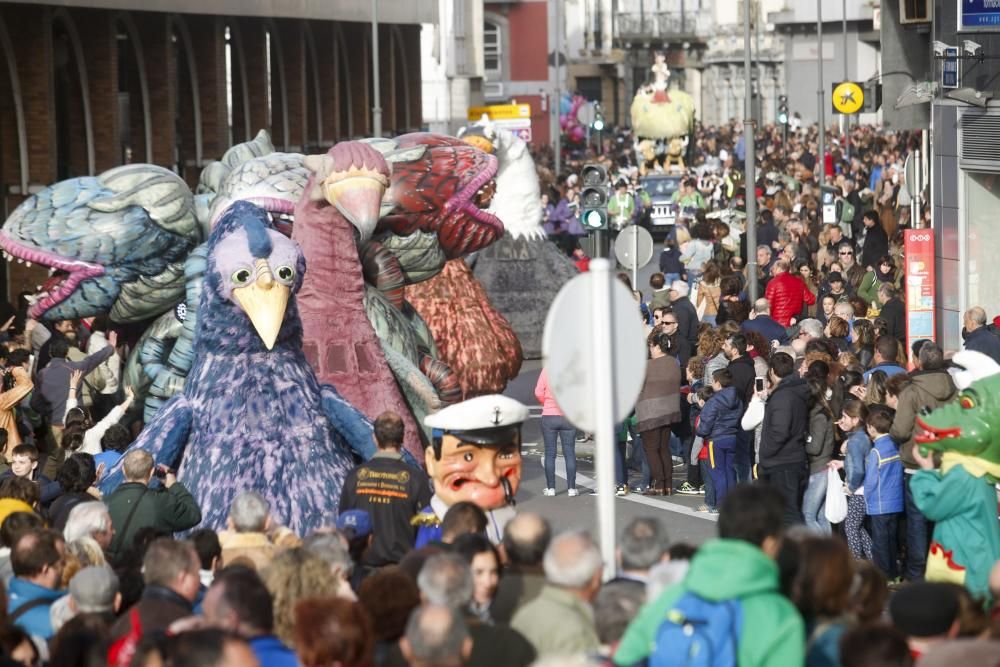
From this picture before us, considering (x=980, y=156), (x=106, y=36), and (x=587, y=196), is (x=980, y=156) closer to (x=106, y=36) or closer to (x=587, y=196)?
(x=587, y=196)

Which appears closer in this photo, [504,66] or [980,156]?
[980,156]

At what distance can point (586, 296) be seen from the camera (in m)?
7.13

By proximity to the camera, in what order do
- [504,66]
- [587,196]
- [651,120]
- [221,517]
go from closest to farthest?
[221,517] < [587,196] < [651,120] < [504,66]

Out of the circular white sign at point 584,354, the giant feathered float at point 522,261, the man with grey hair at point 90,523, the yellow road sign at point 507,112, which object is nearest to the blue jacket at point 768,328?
the giant feathered float at point 522,261

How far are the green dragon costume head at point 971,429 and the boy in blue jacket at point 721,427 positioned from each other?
4.07m

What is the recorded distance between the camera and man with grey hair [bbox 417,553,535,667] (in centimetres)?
677

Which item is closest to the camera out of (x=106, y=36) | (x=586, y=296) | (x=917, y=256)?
(x=586, y=296)

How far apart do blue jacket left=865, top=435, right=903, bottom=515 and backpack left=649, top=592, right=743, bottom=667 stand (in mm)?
6279

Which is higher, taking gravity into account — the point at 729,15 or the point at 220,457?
the point at 729,15

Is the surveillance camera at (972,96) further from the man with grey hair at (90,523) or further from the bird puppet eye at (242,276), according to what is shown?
the man with grey hair at (90,523)

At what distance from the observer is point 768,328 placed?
1720 centimetres

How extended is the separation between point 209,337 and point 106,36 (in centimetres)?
1716

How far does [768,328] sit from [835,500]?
14.7ft

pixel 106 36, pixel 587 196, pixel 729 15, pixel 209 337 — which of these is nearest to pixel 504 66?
pixel 729 15
